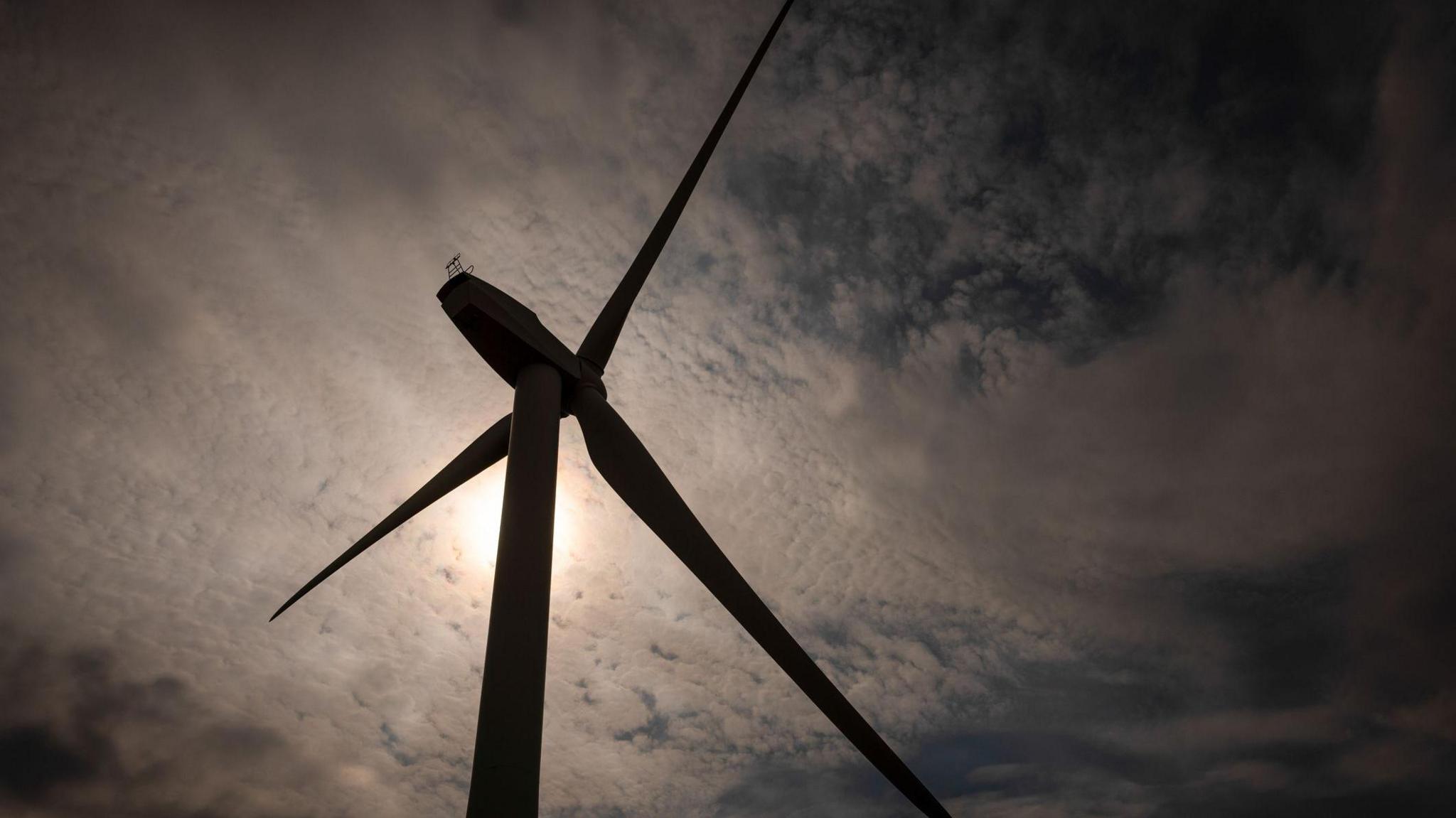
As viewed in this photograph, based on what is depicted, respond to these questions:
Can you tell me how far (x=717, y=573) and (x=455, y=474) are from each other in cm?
944

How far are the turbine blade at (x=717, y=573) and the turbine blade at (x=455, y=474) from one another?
343cm

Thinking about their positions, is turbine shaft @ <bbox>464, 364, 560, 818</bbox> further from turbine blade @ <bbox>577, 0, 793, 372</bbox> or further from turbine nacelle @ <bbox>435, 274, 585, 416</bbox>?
turbine blade @ <bbox>577, 0, 793, 372</bbox>

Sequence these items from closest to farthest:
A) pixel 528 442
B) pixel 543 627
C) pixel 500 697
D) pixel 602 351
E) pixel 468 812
A: pixel 468 812 < pixel 500 697 < pixel 543 627 < pixel 528 442 < pixel 602 351

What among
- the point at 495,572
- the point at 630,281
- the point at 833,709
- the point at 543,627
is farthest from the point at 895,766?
the point at 630,281

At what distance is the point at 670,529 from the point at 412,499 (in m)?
10.0

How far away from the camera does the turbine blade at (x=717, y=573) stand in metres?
16.8

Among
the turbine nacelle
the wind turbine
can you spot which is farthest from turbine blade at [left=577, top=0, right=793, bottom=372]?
the turbine nacelle

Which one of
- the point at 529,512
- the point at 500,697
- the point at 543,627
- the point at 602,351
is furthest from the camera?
the point at 602,351

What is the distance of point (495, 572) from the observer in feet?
43.8

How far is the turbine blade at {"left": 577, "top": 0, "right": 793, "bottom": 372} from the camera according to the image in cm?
2205

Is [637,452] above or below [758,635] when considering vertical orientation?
above

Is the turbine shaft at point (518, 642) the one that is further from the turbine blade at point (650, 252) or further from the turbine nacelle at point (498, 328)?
the turbine blade at point (650, 252)

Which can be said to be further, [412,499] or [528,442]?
[412,499]

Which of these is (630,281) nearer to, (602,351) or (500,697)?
(602,351)
